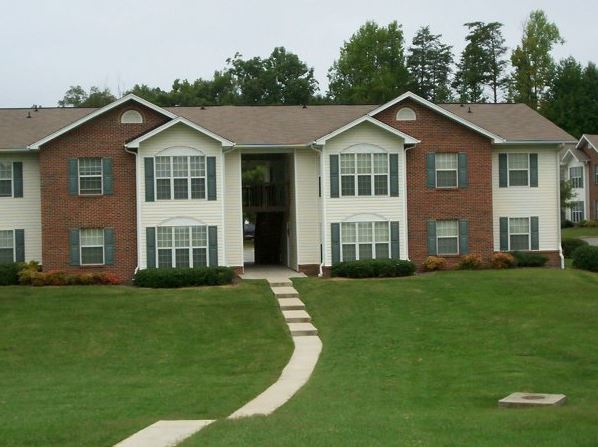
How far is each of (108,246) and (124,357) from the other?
489 inches

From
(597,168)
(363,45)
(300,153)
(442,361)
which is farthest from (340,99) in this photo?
(442,361)

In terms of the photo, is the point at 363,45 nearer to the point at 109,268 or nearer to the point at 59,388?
the point at 109,268

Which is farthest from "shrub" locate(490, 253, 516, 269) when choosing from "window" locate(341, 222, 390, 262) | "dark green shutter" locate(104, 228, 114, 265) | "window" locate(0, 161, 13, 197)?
"window" locate(0, 161, 13, 197)

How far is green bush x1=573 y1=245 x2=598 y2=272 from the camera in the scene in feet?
133

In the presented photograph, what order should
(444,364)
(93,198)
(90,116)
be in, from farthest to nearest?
1. (93,198)
2. (90,116)
3. (444,364)

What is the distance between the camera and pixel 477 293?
108 ft

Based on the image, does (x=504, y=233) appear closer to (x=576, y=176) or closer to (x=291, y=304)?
(x=291, y=304)

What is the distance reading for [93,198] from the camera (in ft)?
124

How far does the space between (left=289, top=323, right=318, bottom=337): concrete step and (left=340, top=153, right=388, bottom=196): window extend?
32.9ft

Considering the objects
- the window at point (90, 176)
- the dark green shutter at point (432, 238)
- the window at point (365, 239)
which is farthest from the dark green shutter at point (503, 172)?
the window at point (90, 176)

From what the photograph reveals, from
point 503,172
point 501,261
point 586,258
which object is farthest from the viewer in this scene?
point 503,172

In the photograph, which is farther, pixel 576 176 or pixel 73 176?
pixel 576 176

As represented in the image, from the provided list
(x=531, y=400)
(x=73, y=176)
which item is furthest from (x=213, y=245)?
(x=531, y=400)

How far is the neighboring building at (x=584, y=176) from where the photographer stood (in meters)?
82.5
